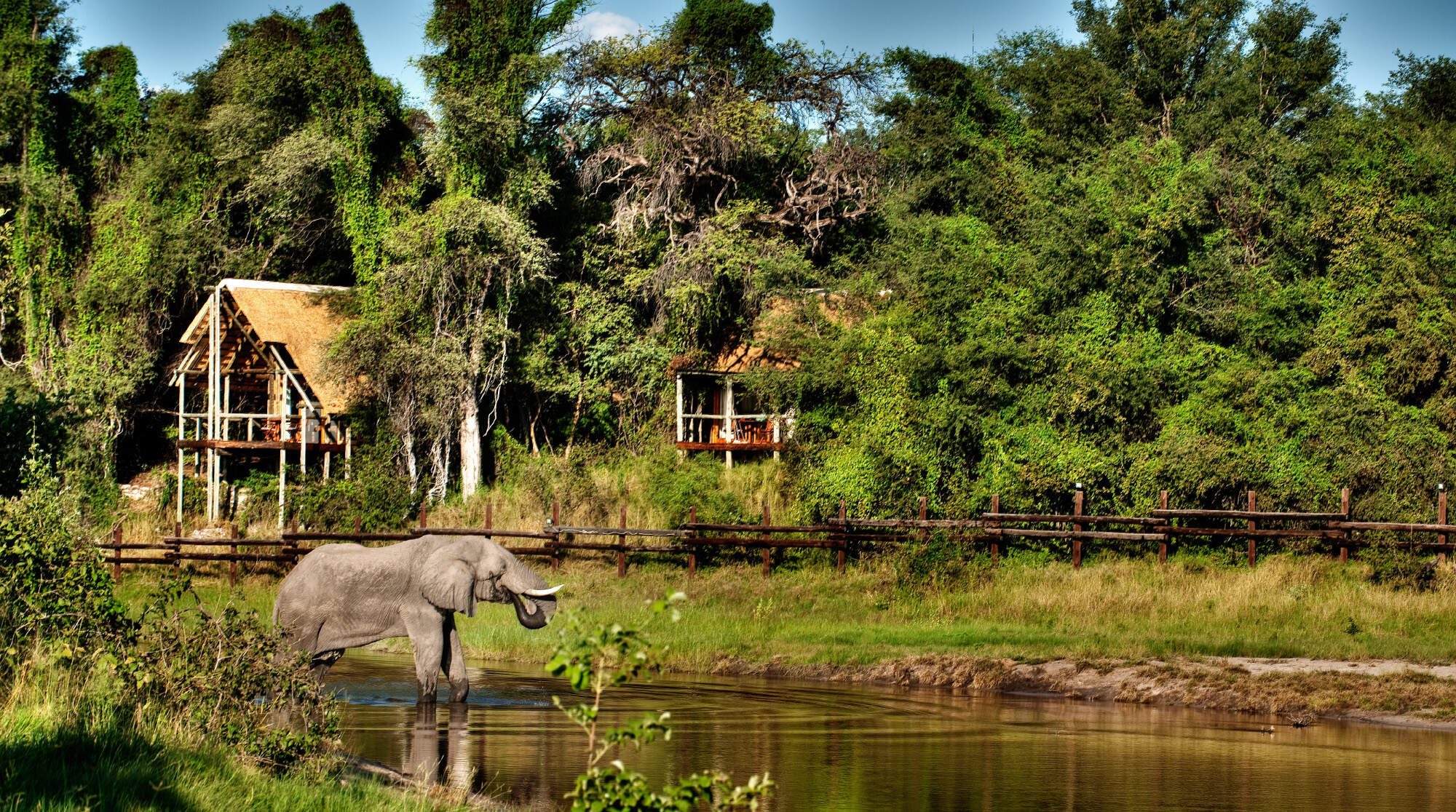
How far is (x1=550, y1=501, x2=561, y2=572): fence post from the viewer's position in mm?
27469

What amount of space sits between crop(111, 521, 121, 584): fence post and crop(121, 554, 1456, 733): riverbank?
10.6 feet

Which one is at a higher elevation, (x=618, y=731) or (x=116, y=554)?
(x=618, y=731)

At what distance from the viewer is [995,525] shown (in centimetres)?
2530

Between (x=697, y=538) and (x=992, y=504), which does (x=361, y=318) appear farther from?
(x=992, y=504)

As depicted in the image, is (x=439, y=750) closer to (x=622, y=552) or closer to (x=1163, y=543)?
(x=622, y=552)

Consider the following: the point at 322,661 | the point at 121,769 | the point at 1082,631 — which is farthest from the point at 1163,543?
the point at 121,769

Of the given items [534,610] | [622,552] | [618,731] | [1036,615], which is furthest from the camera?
[622,552]

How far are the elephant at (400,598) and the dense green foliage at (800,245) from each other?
40.8ft

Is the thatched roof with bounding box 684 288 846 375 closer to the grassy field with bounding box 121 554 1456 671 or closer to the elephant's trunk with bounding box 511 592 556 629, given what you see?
the grassy field with bounding box 121 554 1456 671

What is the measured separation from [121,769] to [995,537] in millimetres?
18349

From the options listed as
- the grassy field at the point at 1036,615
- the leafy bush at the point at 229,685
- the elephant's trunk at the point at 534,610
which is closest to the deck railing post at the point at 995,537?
the grassy field at the point at 1036,615

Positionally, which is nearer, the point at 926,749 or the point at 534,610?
the point at 926,749

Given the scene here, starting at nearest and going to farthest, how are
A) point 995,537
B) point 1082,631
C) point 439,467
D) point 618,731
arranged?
point 618,731
point 1082,631
point 995,537
point 439,467

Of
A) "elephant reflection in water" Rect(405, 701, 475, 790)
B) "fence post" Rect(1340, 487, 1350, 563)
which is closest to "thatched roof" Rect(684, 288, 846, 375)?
"fence post" Rect(1340, 487, 1350, 563)
